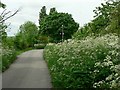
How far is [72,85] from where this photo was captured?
1245cm

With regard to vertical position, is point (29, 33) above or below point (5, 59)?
above

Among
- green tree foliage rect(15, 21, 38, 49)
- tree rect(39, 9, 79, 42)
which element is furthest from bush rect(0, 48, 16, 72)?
tree rect(39, 9, 79, 42)

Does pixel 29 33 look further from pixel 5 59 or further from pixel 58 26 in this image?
pixel 5 59

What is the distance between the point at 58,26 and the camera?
86.6 m

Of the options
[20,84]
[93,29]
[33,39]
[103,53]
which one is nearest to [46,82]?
[20,84]

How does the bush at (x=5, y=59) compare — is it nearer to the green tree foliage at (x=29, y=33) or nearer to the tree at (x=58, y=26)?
the green tree foliage at (x=29, y=33)

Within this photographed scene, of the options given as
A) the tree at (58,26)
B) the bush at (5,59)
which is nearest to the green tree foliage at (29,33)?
the tree at (58,26)

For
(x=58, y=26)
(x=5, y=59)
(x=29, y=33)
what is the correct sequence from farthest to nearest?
(x=58, y=26)
(x=29, y=33)
(x=5, y=59)

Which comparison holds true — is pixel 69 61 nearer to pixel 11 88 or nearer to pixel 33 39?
pixel 11 88

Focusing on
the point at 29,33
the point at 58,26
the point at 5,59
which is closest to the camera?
the point at 5,59

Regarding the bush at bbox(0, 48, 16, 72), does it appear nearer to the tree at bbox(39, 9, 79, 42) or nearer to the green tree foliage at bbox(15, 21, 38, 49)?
the green tree foliage at bbox(15, 21, 38, 49)

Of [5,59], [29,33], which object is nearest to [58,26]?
[29,33]

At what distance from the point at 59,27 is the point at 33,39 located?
708 centimetres

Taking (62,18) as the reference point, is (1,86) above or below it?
below
